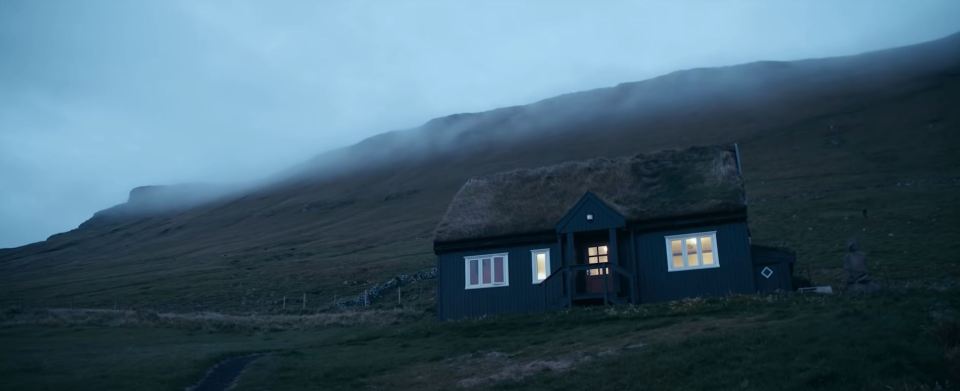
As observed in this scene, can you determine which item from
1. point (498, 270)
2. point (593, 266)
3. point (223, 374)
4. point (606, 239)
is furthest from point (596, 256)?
point (223, 374)

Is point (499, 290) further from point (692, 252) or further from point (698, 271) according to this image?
point (698, 271)

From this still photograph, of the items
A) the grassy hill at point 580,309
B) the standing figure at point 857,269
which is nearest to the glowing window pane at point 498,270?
the grassy hill at point 580,309

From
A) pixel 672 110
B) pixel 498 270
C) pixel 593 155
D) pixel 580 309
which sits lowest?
pixel 580 309

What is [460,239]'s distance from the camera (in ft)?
A: 106

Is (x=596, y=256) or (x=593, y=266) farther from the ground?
(x=596, y=256)

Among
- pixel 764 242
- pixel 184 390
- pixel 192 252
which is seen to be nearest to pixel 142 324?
pixel 184 390

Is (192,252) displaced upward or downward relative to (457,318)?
upward

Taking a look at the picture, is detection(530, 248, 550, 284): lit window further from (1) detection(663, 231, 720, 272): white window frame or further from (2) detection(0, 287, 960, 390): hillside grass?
(1) detection(663, 231, 720, 272): white window frame

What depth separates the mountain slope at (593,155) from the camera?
177 ft

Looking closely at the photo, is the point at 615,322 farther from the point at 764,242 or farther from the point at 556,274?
the point at 764,242

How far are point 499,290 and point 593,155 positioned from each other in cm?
9092

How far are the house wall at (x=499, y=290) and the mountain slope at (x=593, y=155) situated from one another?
47.2ft

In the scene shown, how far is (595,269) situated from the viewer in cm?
3089

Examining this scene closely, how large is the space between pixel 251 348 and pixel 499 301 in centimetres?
1061
